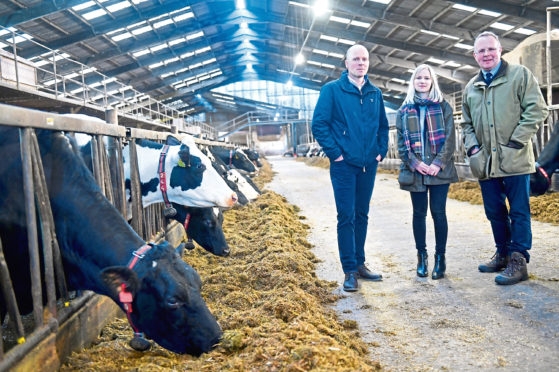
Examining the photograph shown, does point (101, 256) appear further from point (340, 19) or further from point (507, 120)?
point (340, 19)

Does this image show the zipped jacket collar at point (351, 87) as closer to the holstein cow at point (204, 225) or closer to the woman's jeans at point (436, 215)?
the woman's jeans at point (436, 215)

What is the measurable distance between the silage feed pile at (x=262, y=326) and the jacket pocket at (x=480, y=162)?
5.02ft

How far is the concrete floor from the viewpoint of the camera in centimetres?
267

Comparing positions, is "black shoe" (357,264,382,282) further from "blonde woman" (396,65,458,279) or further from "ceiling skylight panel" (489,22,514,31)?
"ceiling skylight panel" (489,22,514,31)

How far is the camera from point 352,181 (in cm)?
416

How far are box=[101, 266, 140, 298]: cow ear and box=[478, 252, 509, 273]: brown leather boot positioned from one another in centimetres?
307

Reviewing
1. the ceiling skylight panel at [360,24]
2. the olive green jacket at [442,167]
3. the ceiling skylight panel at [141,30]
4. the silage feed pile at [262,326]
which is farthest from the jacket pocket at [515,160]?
the ceiling skylight panel at [141,30]

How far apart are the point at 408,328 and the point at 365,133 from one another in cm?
168

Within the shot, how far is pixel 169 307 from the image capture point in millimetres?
2547

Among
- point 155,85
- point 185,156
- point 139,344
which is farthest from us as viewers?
point 155,85

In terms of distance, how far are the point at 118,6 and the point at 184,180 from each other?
1659cm

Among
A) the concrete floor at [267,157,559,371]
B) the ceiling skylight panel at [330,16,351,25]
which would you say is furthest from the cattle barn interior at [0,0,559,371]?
the concrete floor at [267,157,559,371]

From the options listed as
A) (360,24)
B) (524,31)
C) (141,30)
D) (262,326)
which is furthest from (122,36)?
(262,326)

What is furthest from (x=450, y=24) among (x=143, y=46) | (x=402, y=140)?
(x=402, y=140)
